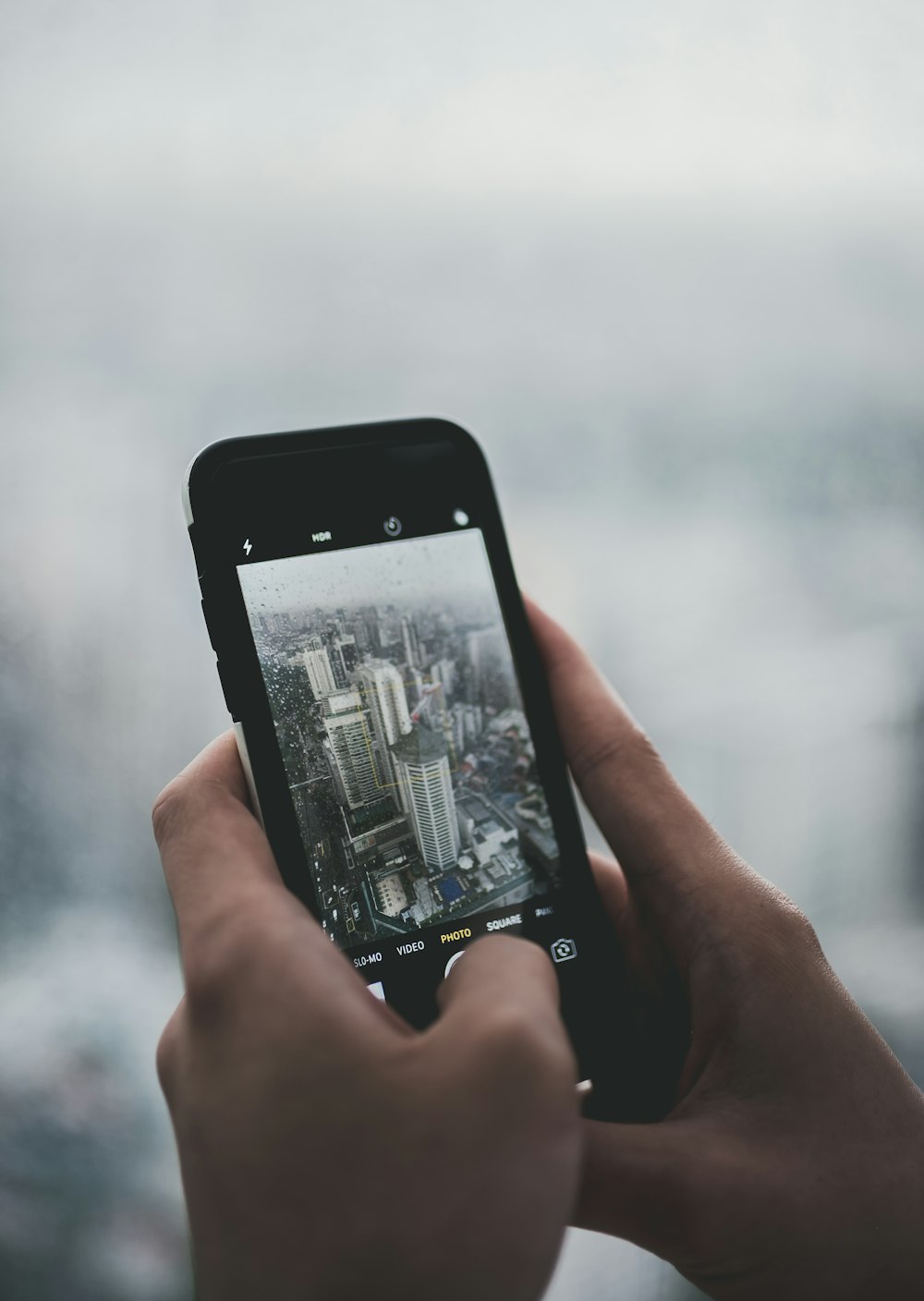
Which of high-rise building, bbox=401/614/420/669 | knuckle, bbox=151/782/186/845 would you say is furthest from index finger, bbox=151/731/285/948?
high-rise building, bbox=401/614/420/669

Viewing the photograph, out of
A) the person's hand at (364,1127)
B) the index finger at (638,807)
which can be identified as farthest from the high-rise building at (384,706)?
the person's hand at (364,1127)

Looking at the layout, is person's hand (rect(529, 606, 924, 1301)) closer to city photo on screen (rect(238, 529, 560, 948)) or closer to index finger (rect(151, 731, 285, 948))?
city photo on screen (rect(238, 529, 560, 948))

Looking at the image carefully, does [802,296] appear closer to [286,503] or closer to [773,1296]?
[286,503]

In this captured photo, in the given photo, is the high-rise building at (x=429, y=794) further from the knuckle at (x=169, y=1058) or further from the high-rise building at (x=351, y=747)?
the knuckle at (x=169, y=1058)

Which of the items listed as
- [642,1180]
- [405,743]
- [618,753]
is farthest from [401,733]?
[642,1180]

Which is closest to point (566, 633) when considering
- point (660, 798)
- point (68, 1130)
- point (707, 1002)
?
point (660, 798)

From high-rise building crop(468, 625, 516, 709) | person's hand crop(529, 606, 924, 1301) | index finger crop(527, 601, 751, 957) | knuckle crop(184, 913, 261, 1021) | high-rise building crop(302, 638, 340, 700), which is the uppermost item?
high-rise building crop(302, 638, 340, 700)
